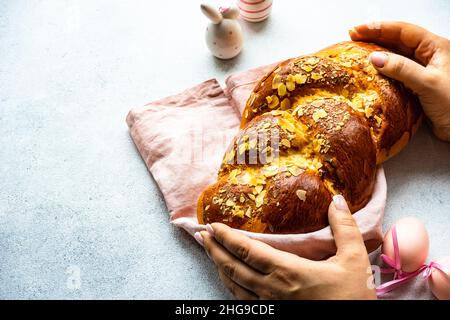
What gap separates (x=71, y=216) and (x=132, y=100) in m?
0.43

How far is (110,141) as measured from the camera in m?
1.47

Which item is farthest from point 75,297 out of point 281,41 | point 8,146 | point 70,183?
point 281,41

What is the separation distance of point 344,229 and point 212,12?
2.50ft

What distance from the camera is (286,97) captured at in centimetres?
120

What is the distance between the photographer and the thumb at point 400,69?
1.19 metres

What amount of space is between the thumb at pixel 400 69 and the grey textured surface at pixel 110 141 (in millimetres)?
216

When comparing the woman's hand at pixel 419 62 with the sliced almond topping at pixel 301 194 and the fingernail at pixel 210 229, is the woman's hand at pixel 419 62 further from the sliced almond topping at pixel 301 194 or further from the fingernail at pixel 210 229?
the fingernail at pixel 210 229

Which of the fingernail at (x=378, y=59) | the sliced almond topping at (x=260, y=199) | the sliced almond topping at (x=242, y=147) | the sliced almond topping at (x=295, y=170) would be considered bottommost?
the sliced almond topping at (x=260, y=199)

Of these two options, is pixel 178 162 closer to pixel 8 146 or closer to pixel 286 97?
pixel 286 97

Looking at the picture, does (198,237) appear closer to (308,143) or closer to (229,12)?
(308,143)

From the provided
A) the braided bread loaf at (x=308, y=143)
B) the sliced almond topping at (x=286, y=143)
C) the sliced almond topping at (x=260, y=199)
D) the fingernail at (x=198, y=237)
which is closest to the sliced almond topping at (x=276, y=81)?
→ the braided bread loaf at (x=308, y=143)

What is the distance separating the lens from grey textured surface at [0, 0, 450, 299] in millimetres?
1270

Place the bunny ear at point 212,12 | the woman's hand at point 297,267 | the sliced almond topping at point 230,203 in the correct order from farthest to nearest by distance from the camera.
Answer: the bunny ear at point 212,12 → the sliced almond topping at point 230,203 → the woman's hand at point 297,267

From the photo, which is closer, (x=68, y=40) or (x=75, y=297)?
(x=75, y=297)
